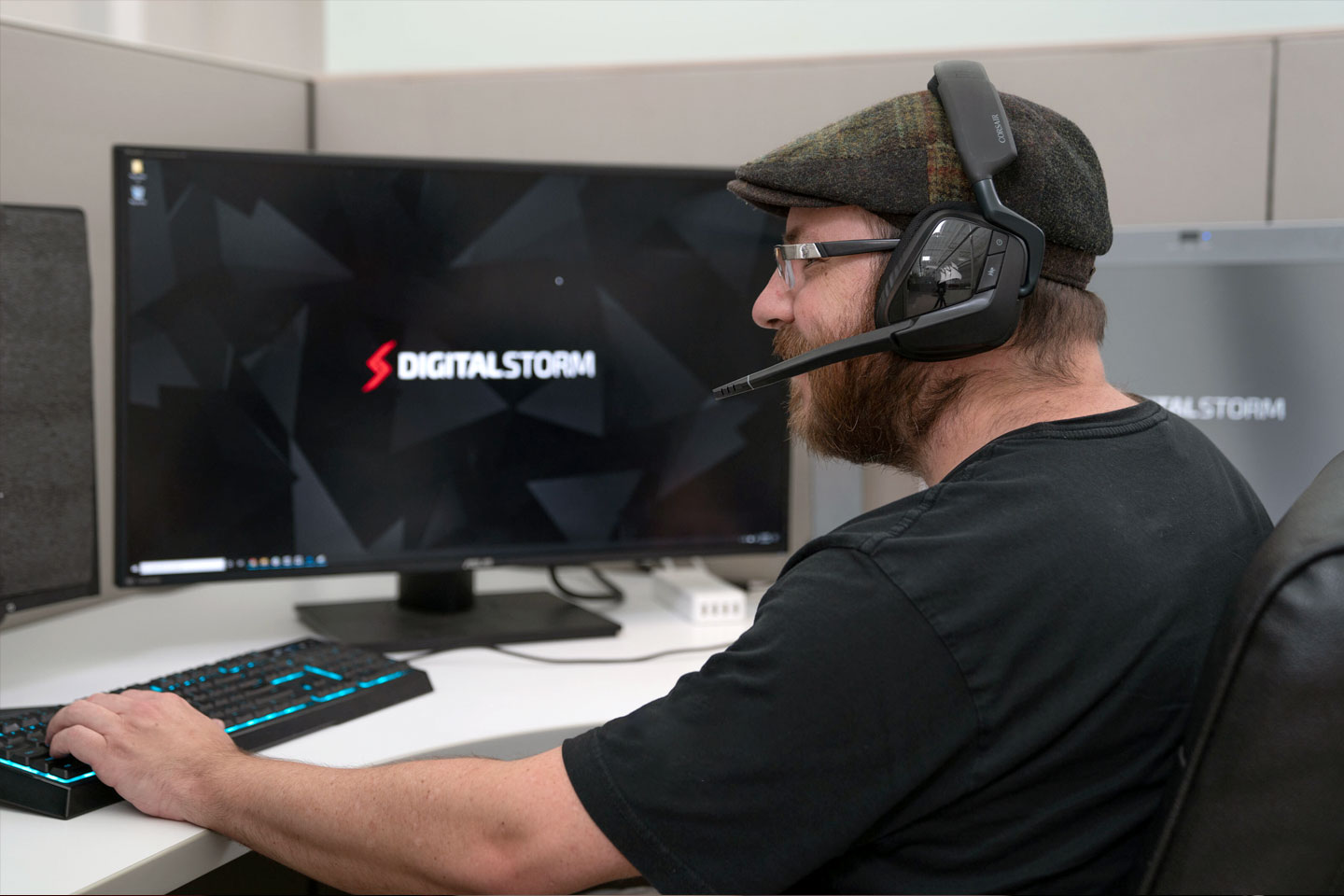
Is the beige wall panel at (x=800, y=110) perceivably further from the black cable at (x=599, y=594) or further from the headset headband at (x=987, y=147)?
the headset headband at (x=987, y=147)

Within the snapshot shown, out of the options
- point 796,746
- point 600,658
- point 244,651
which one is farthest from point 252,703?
point 796,746

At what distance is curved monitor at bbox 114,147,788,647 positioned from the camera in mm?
1143

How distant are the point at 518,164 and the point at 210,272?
0.33 metres

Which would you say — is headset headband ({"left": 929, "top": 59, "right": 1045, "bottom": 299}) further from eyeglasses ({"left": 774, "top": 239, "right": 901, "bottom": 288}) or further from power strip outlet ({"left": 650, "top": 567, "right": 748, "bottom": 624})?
power strip outlet ({"left": 650, "top": 567, "right": 748, "bottom": 624})

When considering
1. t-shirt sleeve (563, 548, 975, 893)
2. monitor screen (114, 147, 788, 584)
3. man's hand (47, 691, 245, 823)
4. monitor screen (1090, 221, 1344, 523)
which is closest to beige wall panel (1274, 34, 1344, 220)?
monitor screen (1090, 221, 1344, 523)

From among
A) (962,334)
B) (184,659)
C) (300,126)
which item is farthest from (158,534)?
(962,334)

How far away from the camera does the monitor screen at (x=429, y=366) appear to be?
1143 millimetres

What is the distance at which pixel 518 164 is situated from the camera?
123 centimetres

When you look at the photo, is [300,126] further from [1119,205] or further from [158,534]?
[1119,205]

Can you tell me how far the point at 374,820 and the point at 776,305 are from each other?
49cm

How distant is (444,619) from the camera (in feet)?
4.24

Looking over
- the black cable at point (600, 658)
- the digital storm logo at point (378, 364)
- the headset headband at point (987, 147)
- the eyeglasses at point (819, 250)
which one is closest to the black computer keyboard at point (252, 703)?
the black cable at point (600, 658)

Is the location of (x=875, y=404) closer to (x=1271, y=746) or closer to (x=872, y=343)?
(x=872, y=343)

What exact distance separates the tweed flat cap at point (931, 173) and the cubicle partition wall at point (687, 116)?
50 cm
